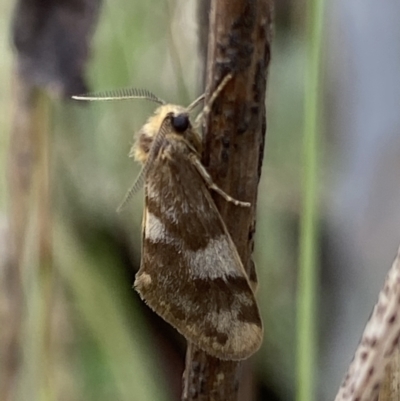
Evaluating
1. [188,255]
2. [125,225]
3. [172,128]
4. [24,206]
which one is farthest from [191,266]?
[125,225]

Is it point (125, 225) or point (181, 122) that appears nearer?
point (181, 122)

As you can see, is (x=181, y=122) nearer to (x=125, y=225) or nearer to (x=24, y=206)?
(x=24, y=206)

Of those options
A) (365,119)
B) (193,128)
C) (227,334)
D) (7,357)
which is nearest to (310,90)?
(193,128)

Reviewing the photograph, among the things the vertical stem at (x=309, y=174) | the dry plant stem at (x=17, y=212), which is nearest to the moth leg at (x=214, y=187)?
the vertical stem at (x=309, y=174)

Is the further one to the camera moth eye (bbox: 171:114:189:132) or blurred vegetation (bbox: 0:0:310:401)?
blurred vegetation (bbox: 0:0:310:401)

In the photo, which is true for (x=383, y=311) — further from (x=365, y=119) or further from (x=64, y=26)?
(x=365, y=119)

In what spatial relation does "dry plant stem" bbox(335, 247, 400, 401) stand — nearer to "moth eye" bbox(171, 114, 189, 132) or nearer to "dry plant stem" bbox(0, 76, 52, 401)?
"moth eye" bbox(171, 114, 189, 132)

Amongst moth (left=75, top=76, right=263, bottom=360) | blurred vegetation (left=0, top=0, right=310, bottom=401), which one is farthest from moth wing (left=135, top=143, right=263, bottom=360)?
blurred vegetation (left=0, top=0, right=310, bottom=401)
